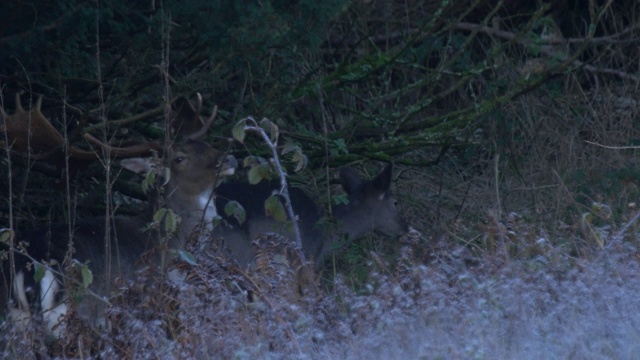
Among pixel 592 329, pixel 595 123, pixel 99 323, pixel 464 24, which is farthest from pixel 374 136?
pixel 592 329

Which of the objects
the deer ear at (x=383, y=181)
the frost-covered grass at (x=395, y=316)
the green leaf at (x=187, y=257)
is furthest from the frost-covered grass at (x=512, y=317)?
the deer ear at (x=383, y=181)

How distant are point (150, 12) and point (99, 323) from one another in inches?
94.2

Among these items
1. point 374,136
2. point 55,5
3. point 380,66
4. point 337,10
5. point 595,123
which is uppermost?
point 55,5

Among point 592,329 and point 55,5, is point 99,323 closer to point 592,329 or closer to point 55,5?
point 55,5

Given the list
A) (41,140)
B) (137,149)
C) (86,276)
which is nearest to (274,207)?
(86,276)

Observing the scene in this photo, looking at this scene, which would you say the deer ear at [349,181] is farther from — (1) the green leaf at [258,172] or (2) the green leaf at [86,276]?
(2) the green leaf at [86,276]

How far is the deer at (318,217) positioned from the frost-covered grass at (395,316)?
1.89 meters

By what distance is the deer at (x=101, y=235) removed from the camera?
667 centimetres

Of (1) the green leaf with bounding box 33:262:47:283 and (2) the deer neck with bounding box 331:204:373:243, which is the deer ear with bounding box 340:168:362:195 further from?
(1) the green leaf with bounding box 33:262:47:283

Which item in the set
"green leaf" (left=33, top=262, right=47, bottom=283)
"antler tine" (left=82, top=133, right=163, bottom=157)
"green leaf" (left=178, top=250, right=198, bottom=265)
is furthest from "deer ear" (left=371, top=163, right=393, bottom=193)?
"green leaf" (left=33, top=262, right=47, bottom=283)

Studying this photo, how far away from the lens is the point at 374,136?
32.4 feet

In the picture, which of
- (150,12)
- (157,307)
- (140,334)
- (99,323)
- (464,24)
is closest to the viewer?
(140,334)

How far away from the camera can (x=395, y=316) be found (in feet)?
16.9

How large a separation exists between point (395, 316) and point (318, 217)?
421 centimetres
